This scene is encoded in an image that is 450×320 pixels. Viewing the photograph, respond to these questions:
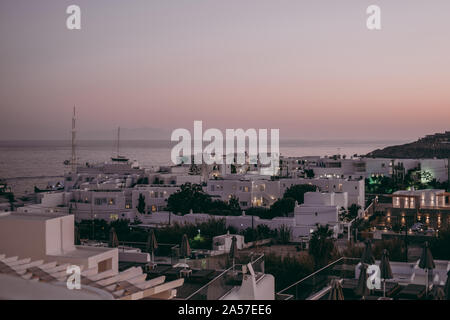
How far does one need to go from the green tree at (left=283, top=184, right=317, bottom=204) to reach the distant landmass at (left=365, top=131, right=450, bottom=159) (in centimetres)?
3318

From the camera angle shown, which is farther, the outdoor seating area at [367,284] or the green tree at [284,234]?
the green tree at [284,234]

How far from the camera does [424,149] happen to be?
191ft

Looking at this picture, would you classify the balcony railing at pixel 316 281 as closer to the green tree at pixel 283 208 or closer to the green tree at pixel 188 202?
the green tree at pixel 283 208

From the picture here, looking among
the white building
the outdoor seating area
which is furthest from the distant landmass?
the outdoor seating area

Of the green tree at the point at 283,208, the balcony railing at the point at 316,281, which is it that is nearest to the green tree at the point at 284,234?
the green tree at the point at 283,208

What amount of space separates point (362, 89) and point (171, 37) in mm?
7796

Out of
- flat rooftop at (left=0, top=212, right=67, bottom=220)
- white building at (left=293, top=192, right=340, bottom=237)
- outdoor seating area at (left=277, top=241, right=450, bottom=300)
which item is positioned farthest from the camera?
white building at (left=293, top=192, right=340, bottom=237)

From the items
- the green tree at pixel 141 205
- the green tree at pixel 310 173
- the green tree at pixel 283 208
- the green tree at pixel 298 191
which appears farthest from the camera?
the green tree at pixel 310 173

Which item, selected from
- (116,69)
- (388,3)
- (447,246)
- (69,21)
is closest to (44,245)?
(69,21)

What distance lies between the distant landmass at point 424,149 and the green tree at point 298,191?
109 ft

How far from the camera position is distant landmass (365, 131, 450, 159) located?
178 ft

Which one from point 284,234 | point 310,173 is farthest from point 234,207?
point 310,173

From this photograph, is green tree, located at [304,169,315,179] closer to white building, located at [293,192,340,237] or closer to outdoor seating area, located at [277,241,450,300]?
white building, located at [293,192,340,237]

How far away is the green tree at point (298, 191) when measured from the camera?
21688mm
